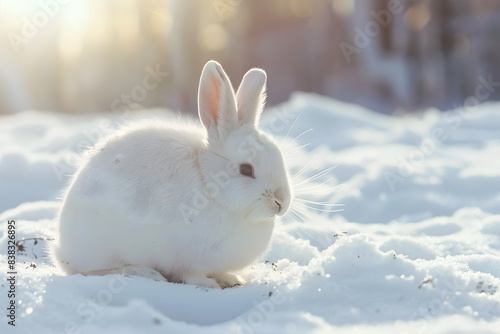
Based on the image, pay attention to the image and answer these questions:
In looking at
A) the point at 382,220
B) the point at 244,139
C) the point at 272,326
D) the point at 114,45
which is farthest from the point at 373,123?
the point at 114,45

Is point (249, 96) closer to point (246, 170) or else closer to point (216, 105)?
point (216, 105)

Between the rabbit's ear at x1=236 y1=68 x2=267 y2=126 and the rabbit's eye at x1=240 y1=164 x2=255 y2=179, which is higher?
the rabbit's ear at x1=236 y1=68 x2=267 y2=126

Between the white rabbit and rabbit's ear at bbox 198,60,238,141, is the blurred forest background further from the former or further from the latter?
the white rabbit

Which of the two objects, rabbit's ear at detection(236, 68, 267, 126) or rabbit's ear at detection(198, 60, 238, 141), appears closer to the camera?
rabbit's ear at detection(198, 60, 238, 141)

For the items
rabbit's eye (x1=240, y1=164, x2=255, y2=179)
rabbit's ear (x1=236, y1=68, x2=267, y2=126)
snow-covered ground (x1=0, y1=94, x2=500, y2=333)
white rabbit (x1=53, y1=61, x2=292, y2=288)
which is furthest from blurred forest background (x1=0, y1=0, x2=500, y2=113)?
rabbit's eye (x1=240, y1=164, x2=255, y2=179)

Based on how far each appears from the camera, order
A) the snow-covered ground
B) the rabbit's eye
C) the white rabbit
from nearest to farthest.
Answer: the snow-covered ground → the white rabbit → the rabbit's eye

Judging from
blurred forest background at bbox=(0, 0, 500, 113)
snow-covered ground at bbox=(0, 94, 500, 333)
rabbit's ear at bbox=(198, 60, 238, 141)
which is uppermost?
blurred forest background at bbox=(0, 0, 500, 113)

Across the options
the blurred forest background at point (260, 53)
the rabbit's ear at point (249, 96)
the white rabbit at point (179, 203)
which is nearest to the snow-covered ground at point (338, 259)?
the white rabbit at point (179, 203)
